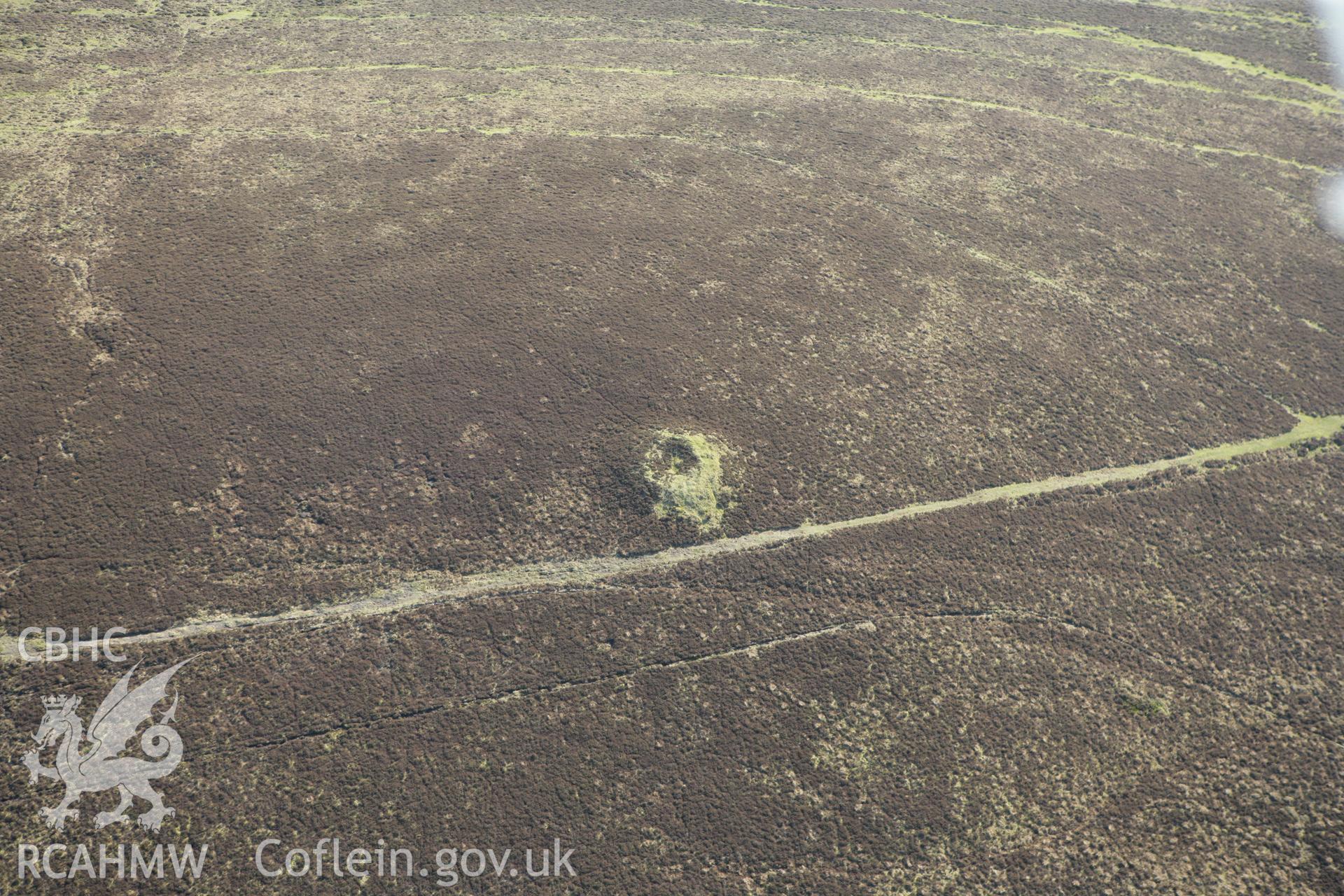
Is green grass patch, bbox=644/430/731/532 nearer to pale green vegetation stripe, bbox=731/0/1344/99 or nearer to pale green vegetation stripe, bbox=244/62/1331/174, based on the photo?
pale green vegetation stripe, bbox=244/62/1331/174

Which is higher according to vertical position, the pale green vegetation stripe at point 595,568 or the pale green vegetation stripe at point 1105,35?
the pale green vegetation stripe at point 1105,35

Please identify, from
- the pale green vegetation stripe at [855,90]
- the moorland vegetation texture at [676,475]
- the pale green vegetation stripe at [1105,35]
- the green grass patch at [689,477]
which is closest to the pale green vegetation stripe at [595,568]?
the moorland vegetation texture at [676,475]

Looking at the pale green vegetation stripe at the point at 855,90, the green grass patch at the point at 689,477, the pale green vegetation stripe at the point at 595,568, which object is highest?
the pale green vegetation stripe at the point at 855,90

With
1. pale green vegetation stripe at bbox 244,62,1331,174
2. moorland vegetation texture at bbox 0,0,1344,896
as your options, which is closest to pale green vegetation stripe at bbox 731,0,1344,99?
pale green vegetation stripe at bbox 244,62,1331,174

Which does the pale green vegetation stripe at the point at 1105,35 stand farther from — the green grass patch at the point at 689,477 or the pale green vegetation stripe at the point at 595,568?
the green grass patch at the point at 689,477

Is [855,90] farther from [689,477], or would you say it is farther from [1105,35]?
[689,477]

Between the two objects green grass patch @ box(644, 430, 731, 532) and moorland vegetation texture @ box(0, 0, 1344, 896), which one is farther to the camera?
green grass patch @ box(644, 430, 731, 532)

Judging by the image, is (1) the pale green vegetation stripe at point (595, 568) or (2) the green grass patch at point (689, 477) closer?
(1) the pale green vegetation stripe at point (595, 568)

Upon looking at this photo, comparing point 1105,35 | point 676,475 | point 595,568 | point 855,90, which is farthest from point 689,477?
point 1105,35
